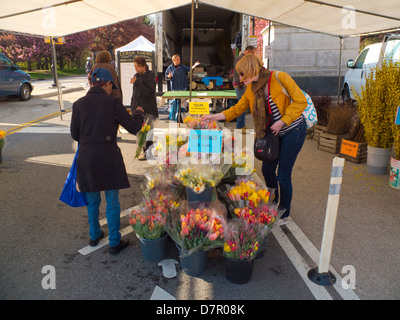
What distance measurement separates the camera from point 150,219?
9.91 ft

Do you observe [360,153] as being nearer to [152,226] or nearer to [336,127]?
Result: [336,127]

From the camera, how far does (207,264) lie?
307 centimetres

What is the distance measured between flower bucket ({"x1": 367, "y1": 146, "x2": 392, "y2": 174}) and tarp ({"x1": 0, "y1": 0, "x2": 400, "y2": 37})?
2048 mm

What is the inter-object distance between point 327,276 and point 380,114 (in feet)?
11.2

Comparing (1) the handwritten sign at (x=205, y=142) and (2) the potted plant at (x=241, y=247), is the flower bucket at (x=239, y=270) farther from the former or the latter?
(1) the handwritten sign at (x=205, y=142)

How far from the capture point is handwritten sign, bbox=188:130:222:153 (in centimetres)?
333

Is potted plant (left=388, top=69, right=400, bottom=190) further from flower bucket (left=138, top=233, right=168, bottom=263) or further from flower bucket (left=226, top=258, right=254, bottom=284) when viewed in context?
flower bucket (left=138, top=233, right=168, bottom=263)

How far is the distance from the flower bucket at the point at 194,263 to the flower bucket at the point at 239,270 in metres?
0.24

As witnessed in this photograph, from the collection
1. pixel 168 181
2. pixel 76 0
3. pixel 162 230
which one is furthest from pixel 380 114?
pixel 76 0

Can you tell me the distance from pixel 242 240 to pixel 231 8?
5.04m

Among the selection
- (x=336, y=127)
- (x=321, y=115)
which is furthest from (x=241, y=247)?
(x=321, y=115)

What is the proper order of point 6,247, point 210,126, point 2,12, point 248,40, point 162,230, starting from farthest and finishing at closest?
point 248,40 < point 2,12 < point 210,126 < point 6,247 < point 162,230

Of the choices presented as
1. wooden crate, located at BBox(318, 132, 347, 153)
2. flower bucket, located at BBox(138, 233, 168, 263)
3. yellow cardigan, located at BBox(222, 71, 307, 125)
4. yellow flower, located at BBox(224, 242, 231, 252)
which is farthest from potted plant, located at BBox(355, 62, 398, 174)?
flower bucket, located at BBox(138, 233, 168, 263)

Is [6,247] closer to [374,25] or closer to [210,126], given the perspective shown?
[210,126]
